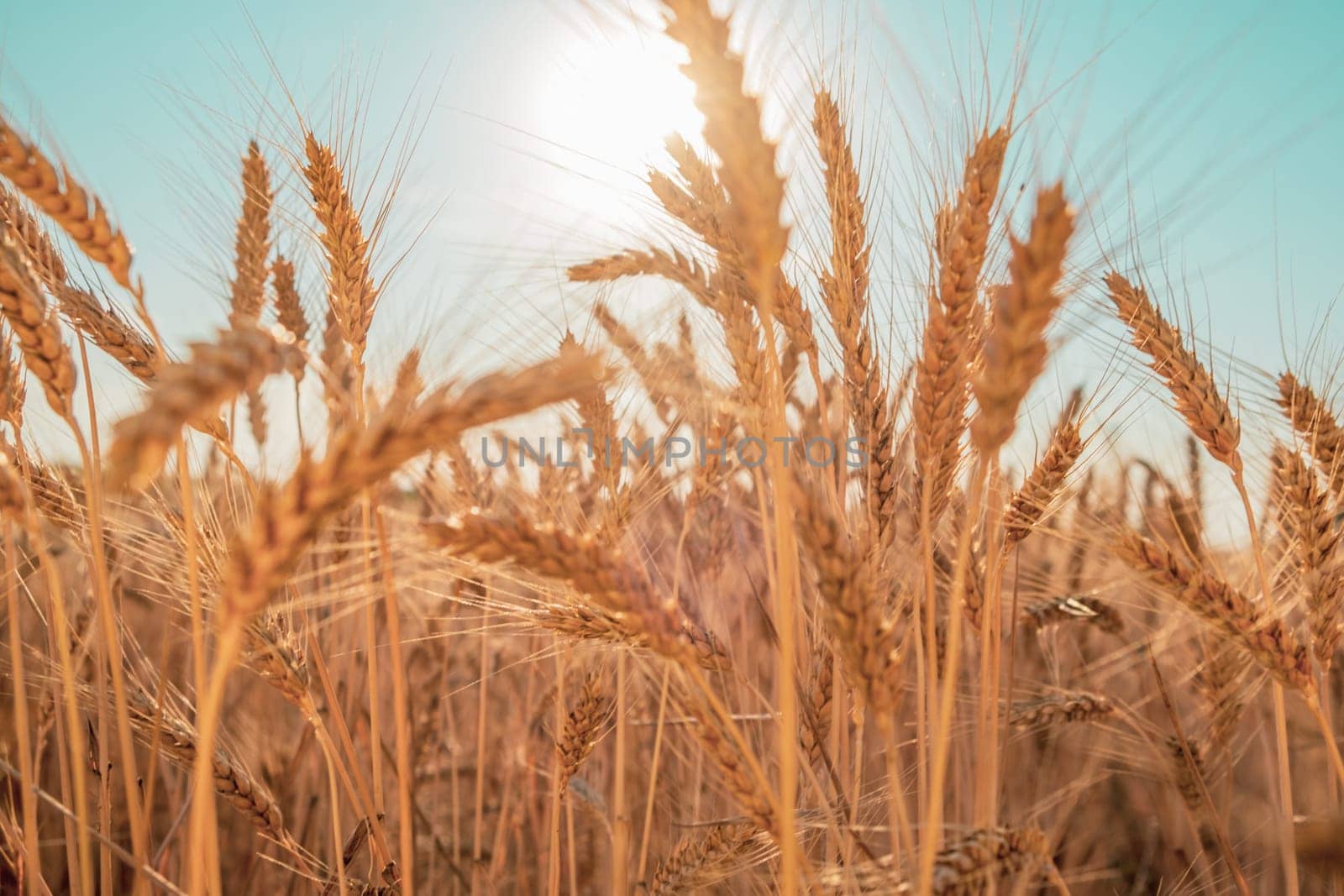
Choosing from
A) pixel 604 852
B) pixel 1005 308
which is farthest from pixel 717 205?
pixel 604 852

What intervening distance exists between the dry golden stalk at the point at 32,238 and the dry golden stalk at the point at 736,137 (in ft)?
4.13

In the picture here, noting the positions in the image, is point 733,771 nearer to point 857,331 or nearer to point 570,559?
point 570,559

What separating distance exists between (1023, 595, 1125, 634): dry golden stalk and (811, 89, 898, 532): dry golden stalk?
1.04 meters

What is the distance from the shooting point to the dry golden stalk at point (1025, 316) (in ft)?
2.83

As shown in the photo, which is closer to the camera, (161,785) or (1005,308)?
(1005,308)

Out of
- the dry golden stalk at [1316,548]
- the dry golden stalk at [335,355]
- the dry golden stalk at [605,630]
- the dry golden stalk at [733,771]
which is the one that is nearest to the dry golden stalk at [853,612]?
the dry golden stalk at [733,771]

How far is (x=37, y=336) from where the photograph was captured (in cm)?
112

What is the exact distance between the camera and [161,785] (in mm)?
3010

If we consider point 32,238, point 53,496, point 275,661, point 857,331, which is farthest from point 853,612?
point 32,238

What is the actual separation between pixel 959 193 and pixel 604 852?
2339 millimetres

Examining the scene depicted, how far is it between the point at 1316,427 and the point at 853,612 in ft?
4.52

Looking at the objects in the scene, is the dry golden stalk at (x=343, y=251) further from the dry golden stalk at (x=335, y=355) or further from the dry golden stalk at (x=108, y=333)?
the dry golden stalk at (x=335, y=355)

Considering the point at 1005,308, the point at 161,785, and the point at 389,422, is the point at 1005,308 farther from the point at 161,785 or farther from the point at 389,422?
the point at 161,785

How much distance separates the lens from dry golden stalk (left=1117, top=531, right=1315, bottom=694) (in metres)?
1.28
